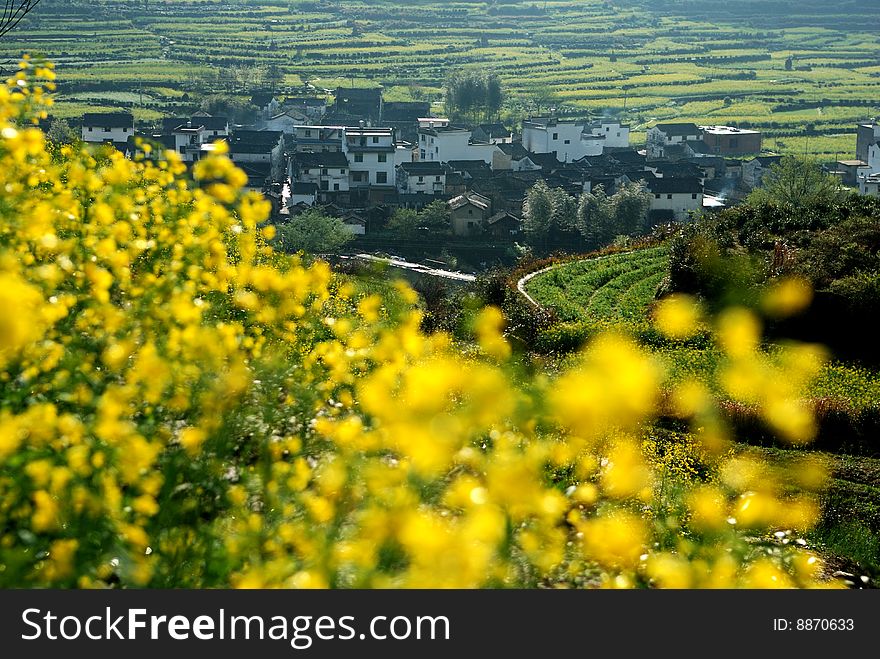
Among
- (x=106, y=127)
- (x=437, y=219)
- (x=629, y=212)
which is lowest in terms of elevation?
(x=437, y=219)

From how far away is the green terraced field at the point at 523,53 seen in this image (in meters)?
79.5

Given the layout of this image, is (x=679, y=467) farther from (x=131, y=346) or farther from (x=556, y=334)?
(x=556, y=334)

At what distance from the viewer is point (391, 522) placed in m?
3.28

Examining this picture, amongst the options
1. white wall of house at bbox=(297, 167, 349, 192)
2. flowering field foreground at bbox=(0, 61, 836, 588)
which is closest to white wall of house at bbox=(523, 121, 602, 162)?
white wall of house at bbox=(297, 167, 349, 192)

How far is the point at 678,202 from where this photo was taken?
2042 inches

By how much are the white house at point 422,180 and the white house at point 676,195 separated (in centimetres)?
1086

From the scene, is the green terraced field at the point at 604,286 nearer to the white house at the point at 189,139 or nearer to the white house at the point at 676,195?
the white house at the point at 676,195

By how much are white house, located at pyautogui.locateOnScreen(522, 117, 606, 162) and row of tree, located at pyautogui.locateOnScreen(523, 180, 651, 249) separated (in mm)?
16501

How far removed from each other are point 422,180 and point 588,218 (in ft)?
34.1

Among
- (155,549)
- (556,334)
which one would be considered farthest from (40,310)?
(556,334)

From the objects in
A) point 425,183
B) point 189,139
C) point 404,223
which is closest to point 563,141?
point 425,183

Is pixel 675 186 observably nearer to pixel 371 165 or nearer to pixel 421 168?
pixel 421 168

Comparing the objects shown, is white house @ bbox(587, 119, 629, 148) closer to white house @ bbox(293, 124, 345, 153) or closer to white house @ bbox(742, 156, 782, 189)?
white house @ bbox(742, 156, 782, 189)
